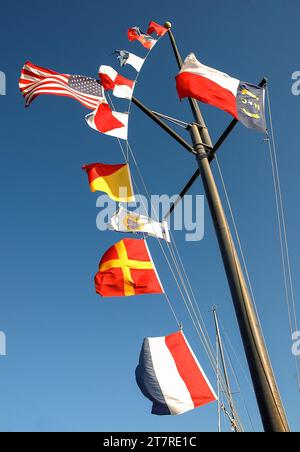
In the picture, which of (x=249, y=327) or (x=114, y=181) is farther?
(x=114, y=181)

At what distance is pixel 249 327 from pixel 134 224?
318cm

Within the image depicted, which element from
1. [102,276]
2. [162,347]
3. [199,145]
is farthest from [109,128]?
[162,347]

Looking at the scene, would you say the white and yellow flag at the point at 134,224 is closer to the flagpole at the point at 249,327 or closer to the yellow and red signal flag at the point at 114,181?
the yellow and red signal flag at the point at 114,181

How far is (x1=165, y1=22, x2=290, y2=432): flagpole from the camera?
4.13m

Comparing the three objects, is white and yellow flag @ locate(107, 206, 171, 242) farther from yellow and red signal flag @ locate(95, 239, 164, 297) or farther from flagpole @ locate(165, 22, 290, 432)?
flagpole @ locate(165, 22, 290, 432)

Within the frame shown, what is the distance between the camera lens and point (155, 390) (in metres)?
5.49

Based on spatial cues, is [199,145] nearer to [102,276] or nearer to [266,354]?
[102,276]

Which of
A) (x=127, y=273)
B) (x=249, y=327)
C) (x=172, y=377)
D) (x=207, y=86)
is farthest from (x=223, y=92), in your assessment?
(x=172, y=377)

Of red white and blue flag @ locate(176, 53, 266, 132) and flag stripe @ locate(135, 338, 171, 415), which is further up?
red white and blue flag @ locate(176, 53, 266, 132)

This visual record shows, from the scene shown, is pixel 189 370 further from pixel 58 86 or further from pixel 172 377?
pixel 58 86

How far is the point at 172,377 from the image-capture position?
548 cm

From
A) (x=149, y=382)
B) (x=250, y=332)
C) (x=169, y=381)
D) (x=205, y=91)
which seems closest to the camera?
(x=250, y=332)

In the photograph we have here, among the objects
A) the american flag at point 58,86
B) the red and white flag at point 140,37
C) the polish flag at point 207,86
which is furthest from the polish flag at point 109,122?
the red and white flag at point 140,37

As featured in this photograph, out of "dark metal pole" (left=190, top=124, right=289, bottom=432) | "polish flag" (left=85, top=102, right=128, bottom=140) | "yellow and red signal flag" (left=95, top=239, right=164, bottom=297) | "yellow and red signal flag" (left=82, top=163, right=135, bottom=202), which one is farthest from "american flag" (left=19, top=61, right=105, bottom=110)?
"dark metal pole" (left=190, top=124, right=289, bottom=432)
